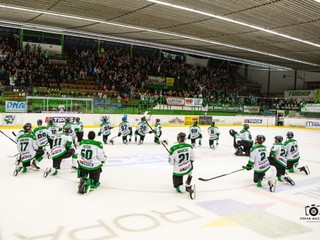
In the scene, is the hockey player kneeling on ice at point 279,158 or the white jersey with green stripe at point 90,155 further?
the hockey player kneeling on ice at point 279,158

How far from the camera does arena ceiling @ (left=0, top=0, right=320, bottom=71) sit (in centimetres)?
1277

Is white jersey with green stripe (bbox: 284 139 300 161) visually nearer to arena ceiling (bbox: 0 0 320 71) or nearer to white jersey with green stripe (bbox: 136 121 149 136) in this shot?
white jersey with green stripe (bbox: 136 121 149 136)

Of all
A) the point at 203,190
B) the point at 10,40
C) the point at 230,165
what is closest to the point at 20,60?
the point at 10,40

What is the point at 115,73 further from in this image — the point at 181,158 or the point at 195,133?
the point at 181,158

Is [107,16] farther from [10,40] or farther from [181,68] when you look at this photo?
[181,68]

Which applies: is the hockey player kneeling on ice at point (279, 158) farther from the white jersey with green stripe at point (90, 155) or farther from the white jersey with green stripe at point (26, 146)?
the white jersey with green stripe at point (26, 146)

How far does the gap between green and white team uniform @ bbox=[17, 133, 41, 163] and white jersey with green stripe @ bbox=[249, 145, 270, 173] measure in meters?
4.69

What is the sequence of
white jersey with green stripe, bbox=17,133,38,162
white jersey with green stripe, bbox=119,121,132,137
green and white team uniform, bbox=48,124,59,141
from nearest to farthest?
white jersey with green stripe, bbox=17,133,38,162 → green and white team uniform, bbox=48,124,59,141 → white jersey with green stripe, bbox=119,121,132,137

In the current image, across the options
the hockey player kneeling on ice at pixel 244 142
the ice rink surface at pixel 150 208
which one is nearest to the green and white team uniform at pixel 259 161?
the ice rink surface at pixel 150 208

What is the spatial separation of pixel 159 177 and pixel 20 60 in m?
19.1

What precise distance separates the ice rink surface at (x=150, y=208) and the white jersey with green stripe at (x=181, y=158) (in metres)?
0.50

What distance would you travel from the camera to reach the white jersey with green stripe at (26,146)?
6626 mm

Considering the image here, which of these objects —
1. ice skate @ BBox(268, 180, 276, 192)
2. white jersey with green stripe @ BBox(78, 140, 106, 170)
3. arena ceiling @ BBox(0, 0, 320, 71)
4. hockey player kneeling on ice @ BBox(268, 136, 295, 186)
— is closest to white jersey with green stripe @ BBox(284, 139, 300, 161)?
hockey player kneeling on ice @ BBox(268, 136, 295, 186)

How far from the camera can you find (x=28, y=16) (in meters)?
15.5
